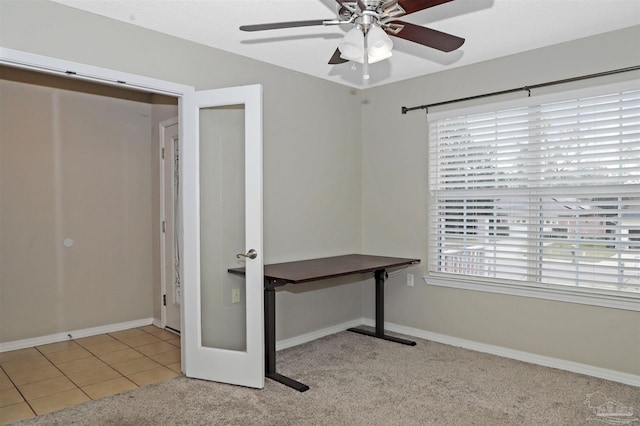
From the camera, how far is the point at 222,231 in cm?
345

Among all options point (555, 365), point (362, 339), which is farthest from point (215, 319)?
point (555, 365)

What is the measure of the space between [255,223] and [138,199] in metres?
2.30

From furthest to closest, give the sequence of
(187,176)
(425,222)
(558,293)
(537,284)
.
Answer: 1. (425,222)
2. (537,284)
3. (558,293)
4. (187,176)

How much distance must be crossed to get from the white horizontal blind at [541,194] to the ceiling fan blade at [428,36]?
5.64 ft

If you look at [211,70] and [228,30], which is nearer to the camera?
[228,30]

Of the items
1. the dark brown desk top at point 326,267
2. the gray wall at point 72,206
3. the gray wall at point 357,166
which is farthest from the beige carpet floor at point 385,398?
the gray wall at point 72,206

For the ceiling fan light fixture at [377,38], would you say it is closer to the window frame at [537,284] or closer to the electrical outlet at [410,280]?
the window frame at [537,284]

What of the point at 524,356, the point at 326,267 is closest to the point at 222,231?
the point at 326,267

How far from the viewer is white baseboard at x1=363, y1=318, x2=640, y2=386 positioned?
10.9ft

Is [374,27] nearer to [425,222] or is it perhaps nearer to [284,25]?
[284,25]

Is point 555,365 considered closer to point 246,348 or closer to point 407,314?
point 407,314

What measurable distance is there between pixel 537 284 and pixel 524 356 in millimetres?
605

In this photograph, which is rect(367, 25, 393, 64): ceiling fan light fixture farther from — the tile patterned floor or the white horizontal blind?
the tile patterned floor

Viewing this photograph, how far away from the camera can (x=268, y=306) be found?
3434mm
